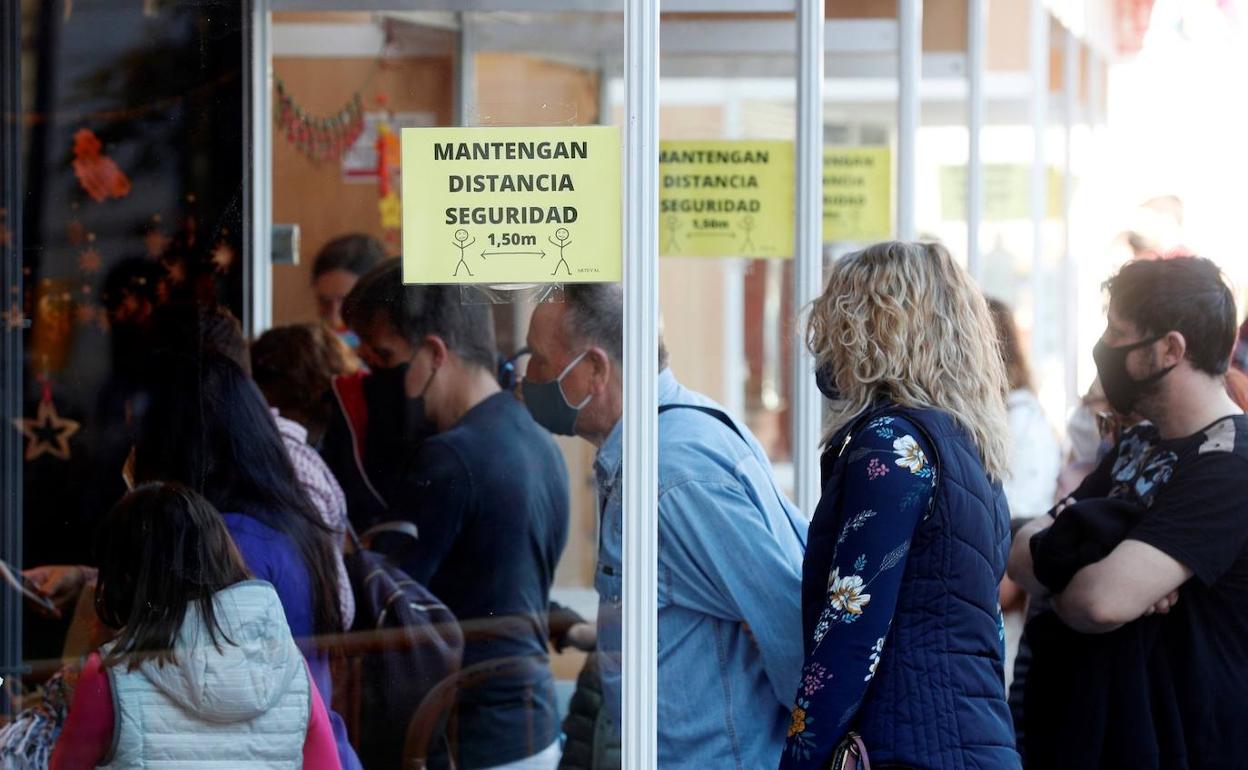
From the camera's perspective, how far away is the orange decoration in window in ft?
10.5

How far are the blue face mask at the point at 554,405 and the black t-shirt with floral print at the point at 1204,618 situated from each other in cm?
104

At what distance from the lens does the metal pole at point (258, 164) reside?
9.43ft

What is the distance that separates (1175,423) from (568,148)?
1.35 metres

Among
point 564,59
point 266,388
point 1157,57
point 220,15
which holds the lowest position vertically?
point 266,388

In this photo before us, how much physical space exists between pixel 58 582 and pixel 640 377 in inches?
Result: 61.8

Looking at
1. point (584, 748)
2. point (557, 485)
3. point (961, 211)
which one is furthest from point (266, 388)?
point (961, 211)

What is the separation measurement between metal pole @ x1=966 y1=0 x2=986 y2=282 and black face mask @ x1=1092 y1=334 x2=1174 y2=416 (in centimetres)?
198

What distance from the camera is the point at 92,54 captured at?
10.9 feet

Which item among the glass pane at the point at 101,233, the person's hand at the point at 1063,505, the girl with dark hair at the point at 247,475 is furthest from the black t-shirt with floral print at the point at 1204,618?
the glass pane at the point at 101,233

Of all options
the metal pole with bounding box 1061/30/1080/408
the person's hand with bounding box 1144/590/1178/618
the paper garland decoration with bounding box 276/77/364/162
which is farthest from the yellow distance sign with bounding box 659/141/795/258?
the metal pole with bounding box 1061/30/1080/408

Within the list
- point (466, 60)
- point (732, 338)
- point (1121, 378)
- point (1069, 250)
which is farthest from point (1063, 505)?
point (732, 338)

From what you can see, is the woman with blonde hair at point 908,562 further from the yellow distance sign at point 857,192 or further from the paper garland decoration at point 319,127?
the yellow distance sign at point 857,192

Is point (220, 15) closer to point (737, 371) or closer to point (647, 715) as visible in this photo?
point (647, 715)

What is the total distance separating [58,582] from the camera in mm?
3234
